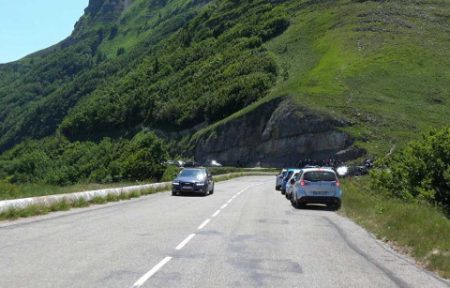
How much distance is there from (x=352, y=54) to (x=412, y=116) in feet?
97.2

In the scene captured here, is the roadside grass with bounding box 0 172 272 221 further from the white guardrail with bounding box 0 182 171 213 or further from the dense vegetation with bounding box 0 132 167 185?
the dense vegetation with bounding box 0 132 167 185

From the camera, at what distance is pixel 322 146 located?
88.0 m

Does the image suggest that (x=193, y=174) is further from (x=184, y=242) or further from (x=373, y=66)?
(x=373, y=66)

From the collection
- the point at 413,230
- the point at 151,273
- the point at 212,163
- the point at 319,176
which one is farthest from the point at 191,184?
the point at 212,163

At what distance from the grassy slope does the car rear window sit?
55974mm

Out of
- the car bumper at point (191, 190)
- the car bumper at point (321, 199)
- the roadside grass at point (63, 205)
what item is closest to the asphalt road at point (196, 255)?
the roadside grass at point (63, 205)

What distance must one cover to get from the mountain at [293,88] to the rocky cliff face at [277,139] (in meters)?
0.20

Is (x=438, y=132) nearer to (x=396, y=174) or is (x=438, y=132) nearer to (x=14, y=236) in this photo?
(x=396, y=174)

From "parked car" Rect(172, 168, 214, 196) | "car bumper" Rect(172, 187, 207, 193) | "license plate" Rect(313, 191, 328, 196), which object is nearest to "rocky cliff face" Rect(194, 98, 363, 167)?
"parked car" Rect(172, 168, 214, 196)

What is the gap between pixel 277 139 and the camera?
95375 millimetres

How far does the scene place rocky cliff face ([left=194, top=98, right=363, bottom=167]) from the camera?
8669 cm

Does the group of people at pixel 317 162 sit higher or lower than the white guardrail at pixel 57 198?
A: lower

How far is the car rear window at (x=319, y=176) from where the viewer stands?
74.5 ft

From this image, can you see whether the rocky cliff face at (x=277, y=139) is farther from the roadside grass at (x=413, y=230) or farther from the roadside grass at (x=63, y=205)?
the roadside grass at (x=413, y=230)
